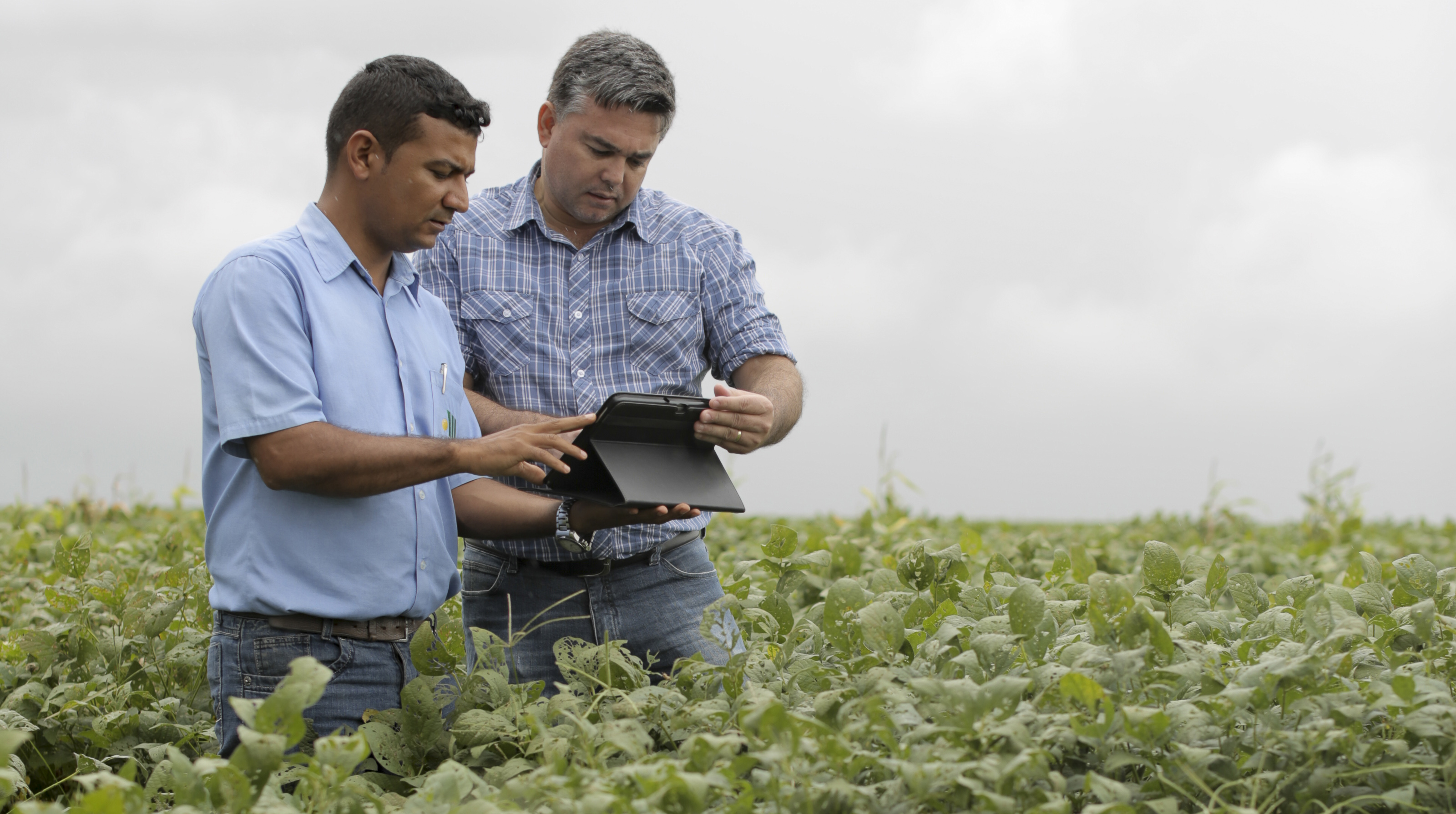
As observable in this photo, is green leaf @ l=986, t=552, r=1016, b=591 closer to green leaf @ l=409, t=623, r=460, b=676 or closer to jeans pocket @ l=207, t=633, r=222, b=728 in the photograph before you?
green leaf @ l=409, t=623, r=460, b=676

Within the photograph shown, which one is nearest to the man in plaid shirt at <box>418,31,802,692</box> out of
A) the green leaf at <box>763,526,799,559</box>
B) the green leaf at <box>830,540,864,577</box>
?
the green leaf at <box>763,526,799,559</box>

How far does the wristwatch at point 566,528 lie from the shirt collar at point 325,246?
0.73m

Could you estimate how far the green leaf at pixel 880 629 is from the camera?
237 cm

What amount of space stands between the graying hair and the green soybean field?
1.27 m

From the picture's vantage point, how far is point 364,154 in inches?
107

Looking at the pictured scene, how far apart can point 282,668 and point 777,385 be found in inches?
61.5

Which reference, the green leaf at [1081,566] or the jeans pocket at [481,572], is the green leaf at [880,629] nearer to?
the jeans pocket at [481,572]

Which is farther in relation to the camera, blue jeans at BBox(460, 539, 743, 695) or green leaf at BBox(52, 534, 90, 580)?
green leaf at BBox(52, 534, 90, 580)

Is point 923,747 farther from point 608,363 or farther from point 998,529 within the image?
point 998,529

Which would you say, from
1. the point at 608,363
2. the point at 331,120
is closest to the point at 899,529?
the point at 608,363

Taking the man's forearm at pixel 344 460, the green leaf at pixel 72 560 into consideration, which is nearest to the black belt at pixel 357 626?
the man's forearm at pixel 344 460

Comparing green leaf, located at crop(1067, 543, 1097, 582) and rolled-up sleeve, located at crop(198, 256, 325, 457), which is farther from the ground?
rolled-up sleeve, located at crop(198, 256, 325, 457)

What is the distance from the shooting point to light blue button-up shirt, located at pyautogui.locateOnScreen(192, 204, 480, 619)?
2.46m

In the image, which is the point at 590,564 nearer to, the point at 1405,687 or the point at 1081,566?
the point at 1081,566
